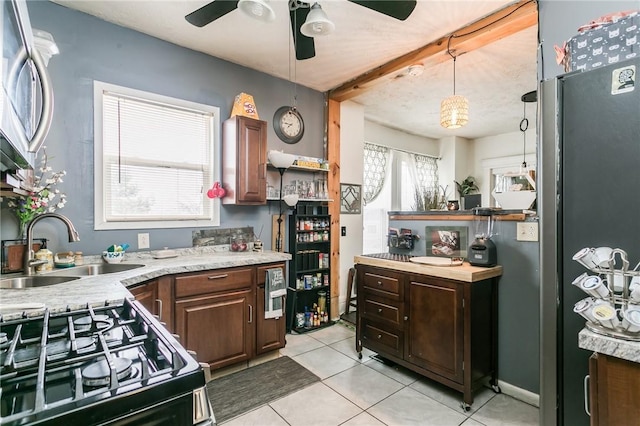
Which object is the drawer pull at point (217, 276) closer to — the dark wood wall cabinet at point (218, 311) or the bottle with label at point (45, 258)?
the dark wood wall cabinet at point (218, 311)

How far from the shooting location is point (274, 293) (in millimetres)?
2682

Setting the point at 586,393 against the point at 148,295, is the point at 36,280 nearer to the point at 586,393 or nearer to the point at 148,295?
the point at 148,295

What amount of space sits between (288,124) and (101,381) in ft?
10.2

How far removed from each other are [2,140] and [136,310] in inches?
25.4

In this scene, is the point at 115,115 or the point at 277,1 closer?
the point at 277,1

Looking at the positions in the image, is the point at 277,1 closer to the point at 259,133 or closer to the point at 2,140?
the point at 259,133

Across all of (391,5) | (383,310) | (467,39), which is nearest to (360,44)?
(467,39)

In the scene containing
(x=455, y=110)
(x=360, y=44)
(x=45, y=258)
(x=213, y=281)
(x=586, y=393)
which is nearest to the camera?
(x=586, y=393)

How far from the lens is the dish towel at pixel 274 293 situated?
2658mm

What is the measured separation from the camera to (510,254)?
2.25 m

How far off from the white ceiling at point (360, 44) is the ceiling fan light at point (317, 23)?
0.50 meters

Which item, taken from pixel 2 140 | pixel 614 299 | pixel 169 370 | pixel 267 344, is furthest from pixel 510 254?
pixel 2 140

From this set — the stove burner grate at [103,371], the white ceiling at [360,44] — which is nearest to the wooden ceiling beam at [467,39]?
the white ceiling at [360,44]

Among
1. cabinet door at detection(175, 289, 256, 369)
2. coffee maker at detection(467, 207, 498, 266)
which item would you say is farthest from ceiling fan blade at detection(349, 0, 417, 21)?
cabinet door at detection(175, 289, 256, 369)
